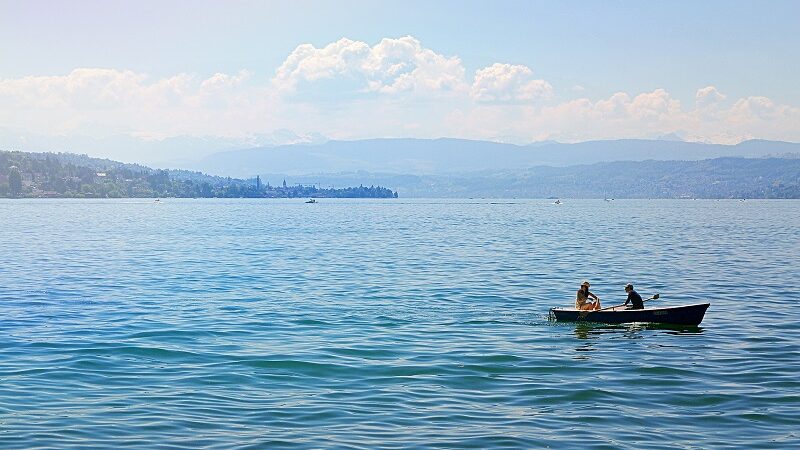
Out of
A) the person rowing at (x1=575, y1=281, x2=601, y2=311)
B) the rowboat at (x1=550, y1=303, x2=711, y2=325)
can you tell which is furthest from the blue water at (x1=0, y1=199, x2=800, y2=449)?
the person rowing at (x1=575, y1=281, x2=601, y2=311)

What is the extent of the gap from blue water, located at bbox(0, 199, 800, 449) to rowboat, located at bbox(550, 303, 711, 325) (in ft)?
1.44

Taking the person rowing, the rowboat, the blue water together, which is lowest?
the blue water

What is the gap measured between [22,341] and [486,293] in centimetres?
2650

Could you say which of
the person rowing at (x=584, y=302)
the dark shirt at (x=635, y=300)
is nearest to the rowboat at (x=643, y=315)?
the person rowing at (x=584, y=302)

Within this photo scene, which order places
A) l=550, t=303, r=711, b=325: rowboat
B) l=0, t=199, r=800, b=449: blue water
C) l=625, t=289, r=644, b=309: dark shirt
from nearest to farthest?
1. l=0, t=199, r=800, b=449: blue water
2. l=550, t=303, r=711, b=325: rowboat
3. l=625, t=289, r=644, b=309: dark shirt

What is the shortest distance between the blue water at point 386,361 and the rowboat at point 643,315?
44cm

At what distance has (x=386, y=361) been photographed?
102 ft

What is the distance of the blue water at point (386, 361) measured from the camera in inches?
874

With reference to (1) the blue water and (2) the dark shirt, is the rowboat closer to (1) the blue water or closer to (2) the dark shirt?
(1) the blue water

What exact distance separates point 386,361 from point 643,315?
1370cm

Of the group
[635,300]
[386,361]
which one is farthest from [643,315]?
[386,361]

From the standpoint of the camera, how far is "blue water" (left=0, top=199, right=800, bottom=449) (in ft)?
72.8

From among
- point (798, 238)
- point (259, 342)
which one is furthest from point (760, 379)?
point (798, 238)

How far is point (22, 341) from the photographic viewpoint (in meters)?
34.5
